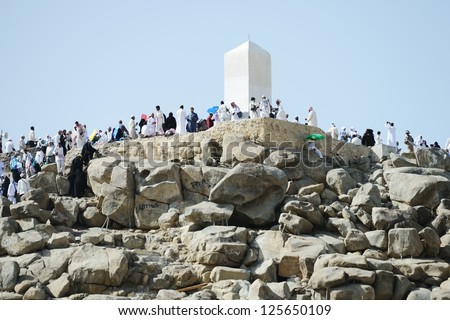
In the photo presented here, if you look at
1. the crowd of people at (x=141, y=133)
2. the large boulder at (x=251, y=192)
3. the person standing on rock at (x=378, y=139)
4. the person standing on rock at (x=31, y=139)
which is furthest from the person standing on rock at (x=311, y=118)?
the person standing on rock at (x=31, y=139)

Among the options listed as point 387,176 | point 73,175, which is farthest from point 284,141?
point 73,175

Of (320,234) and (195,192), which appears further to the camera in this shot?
(195,192)

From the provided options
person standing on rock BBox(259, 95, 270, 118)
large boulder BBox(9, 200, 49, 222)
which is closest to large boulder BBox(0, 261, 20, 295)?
large boulder BBox(9, 200, 49, 222)

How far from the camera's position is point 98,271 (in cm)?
1506

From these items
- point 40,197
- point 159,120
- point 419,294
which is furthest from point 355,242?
point 159,120

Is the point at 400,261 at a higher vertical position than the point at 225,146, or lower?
lower

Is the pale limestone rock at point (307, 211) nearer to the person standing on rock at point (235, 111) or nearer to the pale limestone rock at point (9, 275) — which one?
the person standing on rock at point (235, 111)

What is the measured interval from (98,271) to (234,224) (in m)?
3.88

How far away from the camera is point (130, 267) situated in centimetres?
1552

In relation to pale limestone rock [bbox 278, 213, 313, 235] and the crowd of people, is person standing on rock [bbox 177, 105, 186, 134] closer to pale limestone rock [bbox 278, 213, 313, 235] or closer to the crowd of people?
the crowd of people

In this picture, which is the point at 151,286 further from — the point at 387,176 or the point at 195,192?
the point at 387,176
